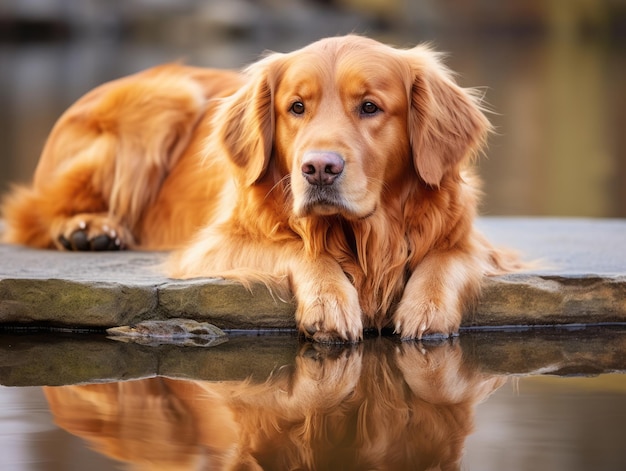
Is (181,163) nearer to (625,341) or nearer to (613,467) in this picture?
(625,341)

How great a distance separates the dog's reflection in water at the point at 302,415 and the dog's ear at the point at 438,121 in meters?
0.77

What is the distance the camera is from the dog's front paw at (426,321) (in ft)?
14.0

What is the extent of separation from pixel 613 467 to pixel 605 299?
1954 millimetres

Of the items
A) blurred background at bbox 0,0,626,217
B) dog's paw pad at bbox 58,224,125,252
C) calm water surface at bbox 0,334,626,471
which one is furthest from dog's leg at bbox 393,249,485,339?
dog's paw pad at bbox 58,224,125,252

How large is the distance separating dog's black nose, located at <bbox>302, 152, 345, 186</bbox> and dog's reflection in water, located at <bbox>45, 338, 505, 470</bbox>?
600 millimetres

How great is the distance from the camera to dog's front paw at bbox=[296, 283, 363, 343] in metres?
4.19

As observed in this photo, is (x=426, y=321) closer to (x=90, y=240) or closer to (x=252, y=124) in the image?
(x=252, y=124)

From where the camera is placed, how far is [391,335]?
4.42 meters

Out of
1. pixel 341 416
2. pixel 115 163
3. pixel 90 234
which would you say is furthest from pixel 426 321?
pixel 115 163

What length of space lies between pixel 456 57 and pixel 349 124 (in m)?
27.9

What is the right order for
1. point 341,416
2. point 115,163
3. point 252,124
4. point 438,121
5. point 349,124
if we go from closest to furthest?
point 341,416 < point 349,124 < point 438,121 < point 252,124 < point 115,163

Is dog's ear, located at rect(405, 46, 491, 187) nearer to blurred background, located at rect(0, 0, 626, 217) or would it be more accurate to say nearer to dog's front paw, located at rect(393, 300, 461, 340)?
dog's front paw, located at rect(393, 300, 461, 340)

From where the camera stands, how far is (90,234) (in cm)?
582

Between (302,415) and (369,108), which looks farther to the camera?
(369,108)
